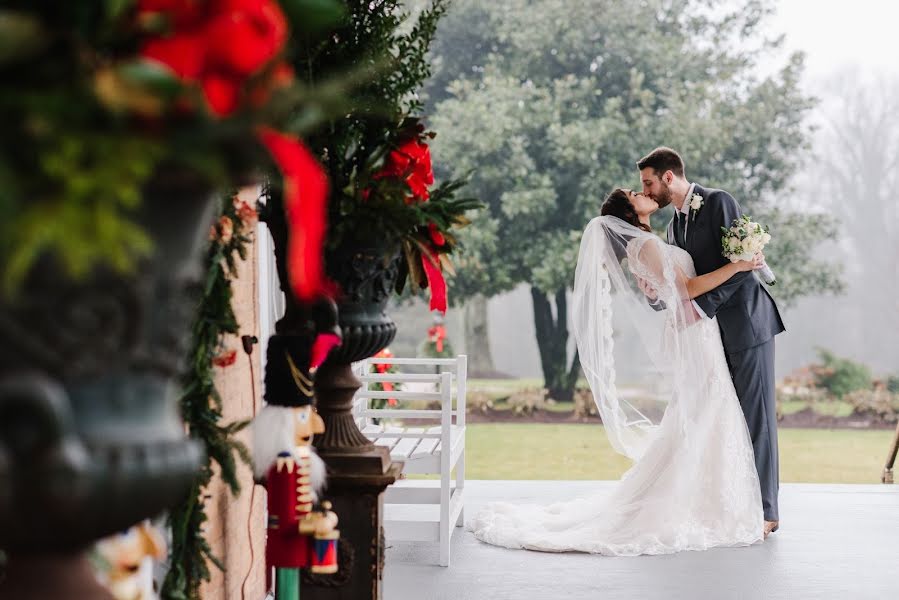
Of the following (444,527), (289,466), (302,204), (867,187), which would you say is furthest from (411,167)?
(867,187)

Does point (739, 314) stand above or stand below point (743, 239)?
below

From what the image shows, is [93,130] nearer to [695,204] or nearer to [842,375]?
[695,204]

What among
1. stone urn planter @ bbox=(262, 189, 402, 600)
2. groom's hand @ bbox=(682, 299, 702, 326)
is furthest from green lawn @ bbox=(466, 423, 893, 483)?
stone urn planter @ bbox=(262, 189, 402, 600)

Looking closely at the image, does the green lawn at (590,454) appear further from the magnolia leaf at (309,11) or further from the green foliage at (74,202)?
the green foliage at (74,202)

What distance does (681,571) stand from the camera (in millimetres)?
→ 3859

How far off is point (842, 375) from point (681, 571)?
8.22 m

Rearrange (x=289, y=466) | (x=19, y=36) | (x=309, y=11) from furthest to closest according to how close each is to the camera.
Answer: (x=289, y=466) < (x=309, y=11) < (x=19, y=36)

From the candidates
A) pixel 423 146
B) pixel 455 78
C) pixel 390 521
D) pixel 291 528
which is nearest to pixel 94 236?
pixel 291 528

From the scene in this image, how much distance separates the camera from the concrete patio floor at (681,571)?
141 inches

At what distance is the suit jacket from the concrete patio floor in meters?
0.90

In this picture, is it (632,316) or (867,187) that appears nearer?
(632,316)

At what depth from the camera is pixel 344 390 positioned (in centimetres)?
247

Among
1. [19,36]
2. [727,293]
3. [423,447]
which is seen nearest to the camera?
[19,36]

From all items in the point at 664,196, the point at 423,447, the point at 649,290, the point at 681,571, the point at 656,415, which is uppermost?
the point at 664,196
